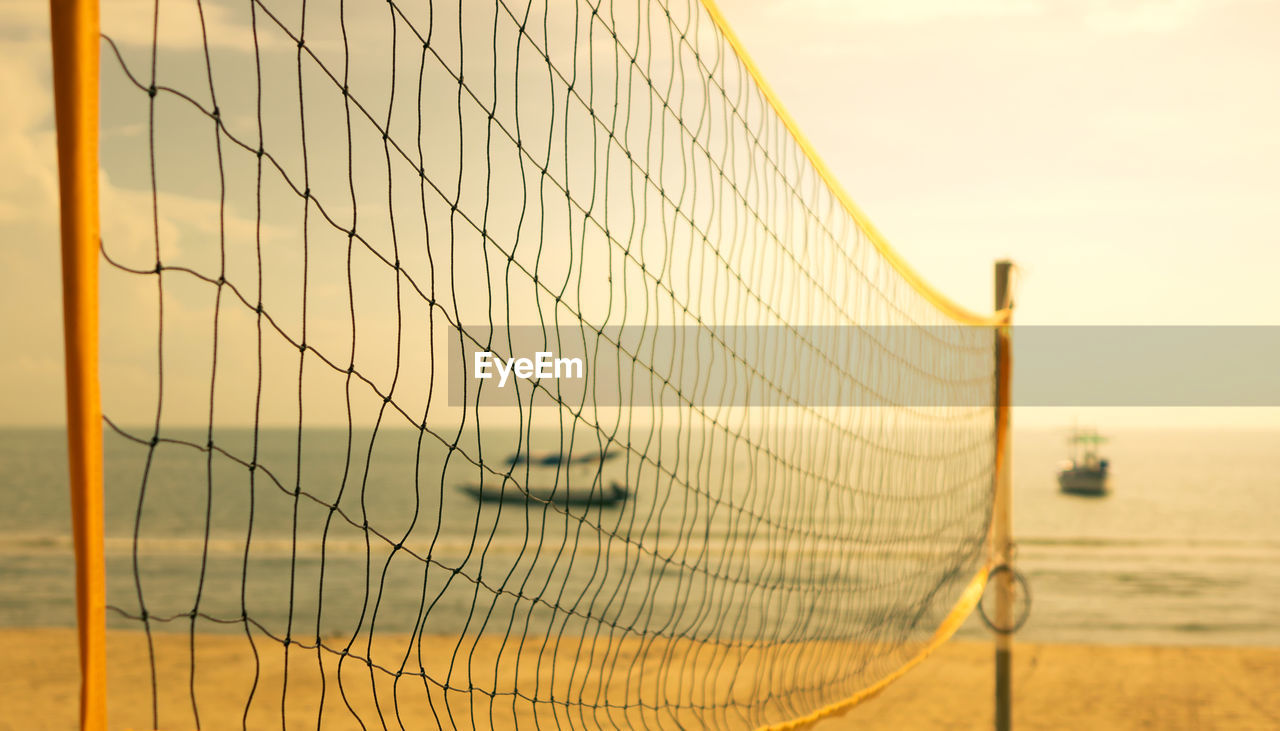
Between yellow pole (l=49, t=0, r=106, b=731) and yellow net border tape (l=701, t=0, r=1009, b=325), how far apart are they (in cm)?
188

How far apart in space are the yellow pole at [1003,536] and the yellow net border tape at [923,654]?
0.11 m

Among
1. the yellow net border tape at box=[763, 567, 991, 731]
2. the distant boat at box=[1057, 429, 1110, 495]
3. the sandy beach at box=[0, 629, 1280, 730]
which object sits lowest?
the distant boat at box=[1057, 429, 1110, 495]

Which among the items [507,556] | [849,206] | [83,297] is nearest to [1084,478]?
[507,556]

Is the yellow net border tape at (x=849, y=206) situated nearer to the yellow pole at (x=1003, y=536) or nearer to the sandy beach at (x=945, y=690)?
the yellow pole at (x=1003, y=536)

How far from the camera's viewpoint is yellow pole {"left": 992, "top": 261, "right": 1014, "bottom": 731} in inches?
179

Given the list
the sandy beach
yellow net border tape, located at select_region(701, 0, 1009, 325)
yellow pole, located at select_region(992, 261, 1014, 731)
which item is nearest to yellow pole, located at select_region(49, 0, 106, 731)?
yellow net border tape, located at select_region(701, 0, 1009, 325)

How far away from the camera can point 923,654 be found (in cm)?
404

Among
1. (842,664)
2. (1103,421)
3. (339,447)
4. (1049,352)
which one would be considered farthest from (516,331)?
(1103,421)

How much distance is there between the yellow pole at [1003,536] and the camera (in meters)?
4.56

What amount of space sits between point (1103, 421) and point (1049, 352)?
18.1 m

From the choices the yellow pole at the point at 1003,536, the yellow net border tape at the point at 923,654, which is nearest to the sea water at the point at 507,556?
the yellow net border tape at the point at 923,654

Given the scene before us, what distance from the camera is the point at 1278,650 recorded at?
10203 mm

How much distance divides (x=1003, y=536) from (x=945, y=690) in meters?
4.91

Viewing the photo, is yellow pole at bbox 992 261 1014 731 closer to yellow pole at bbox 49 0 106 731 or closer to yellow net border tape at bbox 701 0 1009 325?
yellow net border tape at bbox 701 0 1009 325
